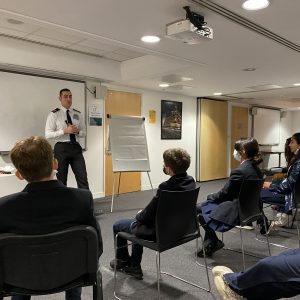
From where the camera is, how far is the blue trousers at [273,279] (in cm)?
152

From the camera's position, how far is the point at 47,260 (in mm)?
1324

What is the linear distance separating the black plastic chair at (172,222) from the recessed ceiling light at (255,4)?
1.43 meters

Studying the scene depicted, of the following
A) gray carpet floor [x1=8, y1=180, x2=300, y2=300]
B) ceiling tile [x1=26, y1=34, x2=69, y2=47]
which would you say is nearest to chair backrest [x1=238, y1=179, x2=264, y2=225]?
gray carpet floor [x1=8, y1=180, x2=300, y2=300]

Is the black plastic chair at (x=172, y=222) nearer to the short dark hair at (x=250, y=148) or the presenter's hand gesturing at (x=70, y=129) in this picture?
the short dark hair at (x=250, y=148)

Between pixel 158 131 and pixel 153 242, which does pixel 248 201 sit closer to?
pixel 153 242

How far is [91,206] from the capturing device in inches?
56.9

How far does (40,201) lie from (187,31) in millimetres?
1807

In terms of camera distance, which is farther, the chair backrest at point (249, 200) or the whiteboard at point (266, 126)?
the whiteboard at point (266, 126)

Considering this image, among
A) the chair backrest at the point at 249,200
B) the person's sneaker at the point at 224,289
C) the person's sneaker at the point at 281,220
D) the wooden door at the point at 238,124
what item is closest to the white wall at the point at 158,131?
the wooden door at the point at 238,124

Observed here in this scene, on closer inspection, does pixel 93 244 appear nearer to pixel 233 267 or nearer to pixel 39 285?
pixel 39 285

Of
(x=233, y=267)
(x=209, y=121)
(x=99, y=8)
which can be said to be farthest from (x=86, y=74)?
(x=209, y=121)

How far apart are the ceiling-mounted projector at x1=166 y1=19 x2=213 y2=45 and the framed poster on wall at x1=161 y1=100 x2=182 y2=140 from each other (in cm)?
432

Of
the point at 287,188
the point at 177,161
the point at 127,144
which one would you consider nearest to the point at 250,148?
the point at 287,188

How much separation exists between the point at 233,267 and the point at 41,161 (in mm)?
2131
